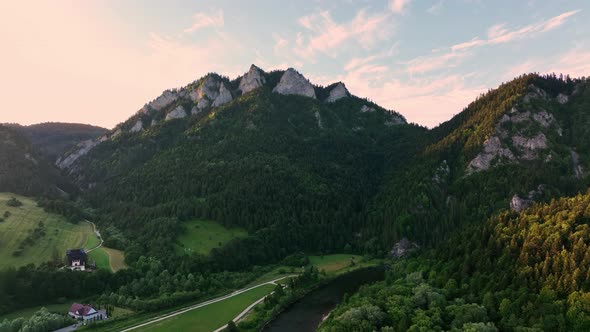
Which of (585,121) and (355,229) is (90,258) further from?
(585,121)

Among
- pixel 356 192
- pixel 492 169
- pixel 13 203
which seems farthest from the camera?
pixel 356 192

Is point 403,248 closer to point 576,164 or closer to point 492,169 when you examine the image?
point 492,169

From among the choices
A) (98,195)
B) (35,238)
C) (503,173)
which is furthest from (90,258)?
(503,173)

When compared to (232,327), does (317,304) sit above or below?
below

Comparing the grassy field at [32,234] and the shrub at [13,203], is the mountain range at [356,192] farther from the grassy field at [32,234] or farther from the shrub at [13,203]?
the shrub at [13,203]

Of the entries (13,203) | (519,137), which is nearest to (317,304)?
(13,203)

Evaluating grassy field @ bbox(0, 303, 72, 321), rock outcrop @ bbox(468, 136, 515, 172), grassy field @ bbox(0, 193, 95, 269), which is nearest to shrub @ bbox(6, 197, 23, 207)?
grassy field @ bbox(0, 193, 95, 269)
